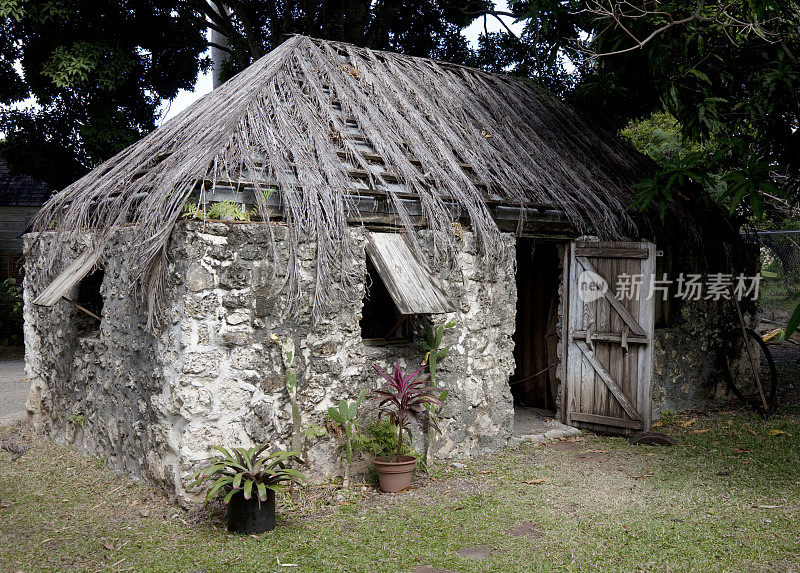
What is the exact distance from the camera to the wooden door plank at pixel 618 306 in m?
7.79

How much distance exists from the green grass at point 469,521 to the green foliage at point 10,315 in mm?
9256

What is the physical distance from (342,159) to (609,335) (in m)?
3.71

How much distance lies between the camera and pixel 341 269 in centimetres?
597

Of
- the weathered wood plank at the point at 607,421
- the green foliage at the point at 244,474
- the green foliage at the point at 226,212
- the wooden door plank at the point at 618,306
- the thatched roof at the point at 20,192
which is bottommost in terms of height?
the weathered wood plank at the point at 607,421

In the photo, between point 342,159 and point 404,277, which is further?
point 342,159

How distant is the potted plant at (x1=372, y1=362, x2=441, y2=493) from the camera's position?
233 inches

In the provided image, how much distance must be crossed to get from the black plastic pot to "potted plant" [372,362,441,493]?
1.23 meters

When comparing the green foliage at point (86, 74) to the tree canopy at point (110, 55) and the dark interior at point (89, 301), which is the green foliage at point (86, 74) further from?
the dark interior at point (89, 301)

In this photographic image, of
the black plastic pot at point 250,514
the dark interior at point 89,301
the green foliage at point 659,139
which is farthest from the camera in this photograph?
the green foliage at point 659,139

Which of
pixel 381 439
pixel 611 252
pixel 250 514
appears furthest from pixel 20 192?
pixel 250 514

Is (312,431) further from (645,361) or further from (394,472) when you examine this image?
(645,361)

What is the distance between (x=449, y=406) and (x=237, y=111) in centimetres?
343

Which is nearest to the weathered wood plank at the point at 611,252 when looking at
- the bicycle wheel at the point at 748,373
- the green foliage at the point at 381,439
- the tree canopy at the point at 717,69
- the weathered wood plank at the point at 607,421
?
the tree canopy at the point at 717,69

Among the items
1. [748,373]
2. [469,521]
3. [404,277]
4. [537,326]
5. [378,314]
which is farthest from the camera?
[748,373]
